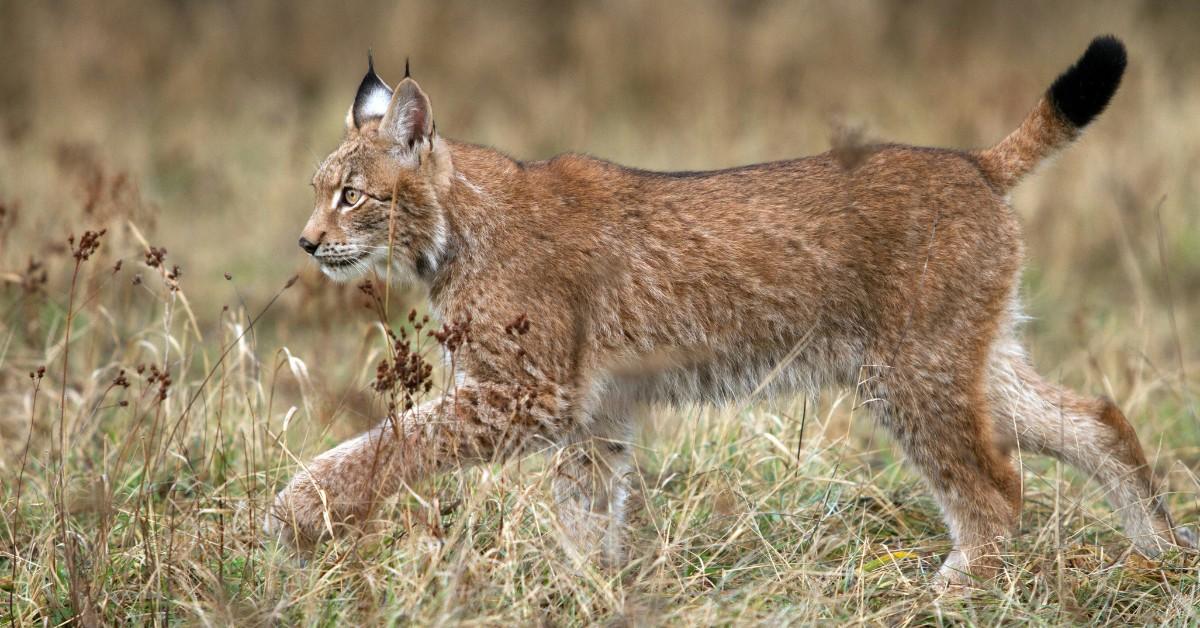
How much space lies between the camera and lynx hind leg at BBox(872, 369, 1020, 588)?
4.63m

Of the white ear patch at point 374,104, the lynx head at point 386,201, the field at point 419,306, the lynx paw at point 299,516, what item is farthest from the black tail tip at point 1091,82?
the lynx paw at point 299,516

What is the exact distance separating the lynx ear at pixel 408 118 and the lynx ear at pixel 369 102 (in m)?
0.26

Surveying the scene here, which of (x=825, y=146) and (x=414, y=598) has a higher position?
(x=825, y=146)

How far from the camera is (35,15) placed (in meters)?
13.1

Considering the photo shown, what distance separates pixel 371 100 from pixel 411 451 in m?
1.45

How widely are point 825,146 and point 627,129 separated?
195 centimetres

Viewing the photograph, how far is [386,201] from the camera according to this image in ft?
15.5

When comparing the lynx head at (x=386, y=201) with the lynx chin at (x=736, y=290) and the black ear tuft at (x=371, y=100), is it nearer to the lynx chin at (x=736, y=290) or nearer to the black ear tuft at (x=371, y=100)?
the lynx chin at (x=736, y=290)

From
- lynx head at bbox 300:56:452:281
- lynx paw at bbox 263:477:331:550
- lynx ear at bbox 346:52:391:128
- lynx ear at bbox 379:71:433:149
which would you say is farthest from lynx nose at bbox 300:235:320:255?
lynx paw at bbox 263:477:331:550

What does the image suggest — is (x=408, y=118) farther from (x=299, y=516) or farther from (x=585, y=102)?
(x=585, y=102)

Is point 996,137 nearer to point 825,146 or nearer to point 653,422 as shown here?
point 825,146

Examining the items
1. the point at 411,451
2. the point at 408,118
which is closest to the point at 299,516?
the point at 411,451

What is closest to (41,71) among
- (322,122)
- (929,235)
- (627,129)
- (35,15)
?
(35,15)

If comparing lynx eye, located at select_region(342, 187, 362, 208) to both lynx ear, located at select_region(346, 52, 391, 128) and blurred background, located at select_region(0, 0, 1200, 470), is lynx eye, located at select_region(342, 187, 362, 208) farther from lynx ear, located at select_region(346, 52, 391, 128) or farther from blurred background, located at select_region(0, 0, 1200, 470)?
blurred background, located at select_region(0, 0, 1200, 470)
